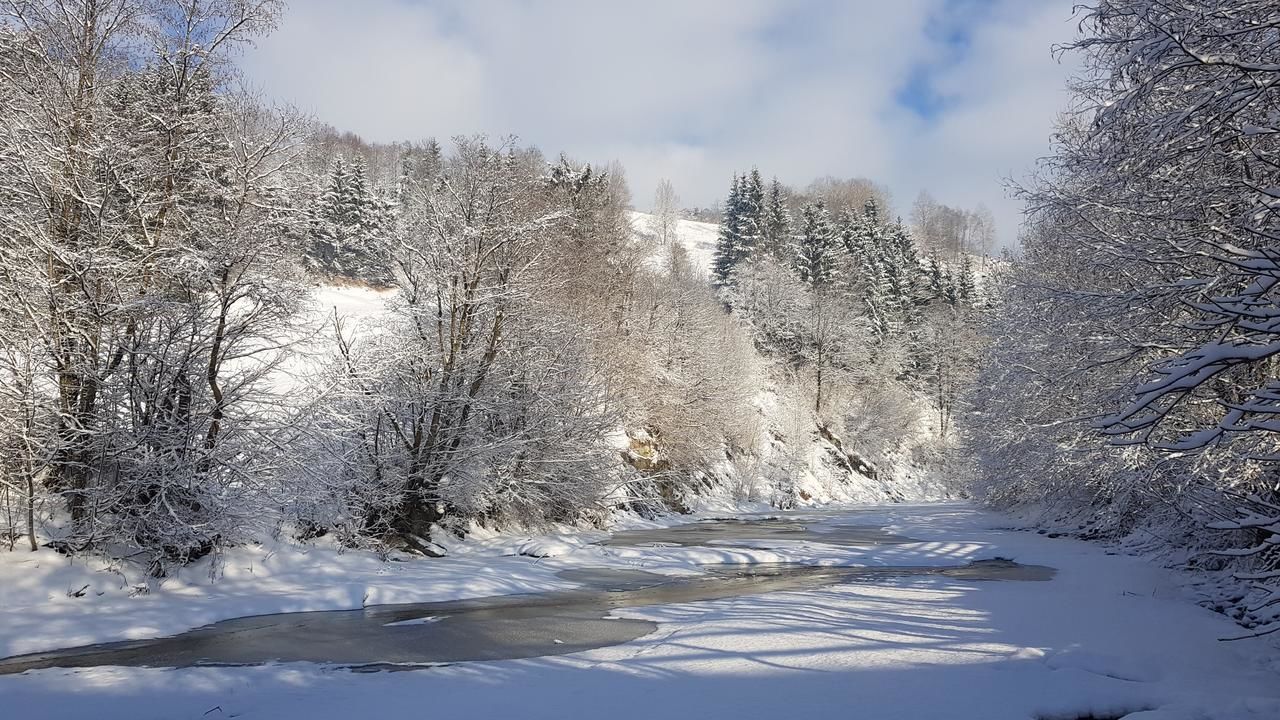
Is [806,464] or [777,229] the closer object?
[806,464]

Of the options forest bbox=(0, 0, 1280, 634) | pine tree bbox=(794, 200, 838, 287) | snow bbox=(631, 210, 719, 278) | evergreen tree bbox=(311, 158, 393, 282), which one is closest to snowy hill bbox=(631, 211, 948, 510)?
pine tree bbox=(794, 200, 838, 287)

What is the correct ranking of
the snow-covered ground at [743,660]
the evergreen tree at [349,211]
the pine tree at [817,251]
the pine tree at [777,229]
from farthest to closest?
the pine tree at [777,229], the pine tree at [817,251], the evergreen tree at [349,211], the snow-covered ground at [743,660]

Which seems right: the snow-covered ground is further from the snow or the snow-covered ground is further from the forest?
the snow

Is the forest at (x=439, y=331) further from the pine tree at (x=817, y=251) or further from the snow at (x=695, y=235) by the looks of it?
the snow at (x=695, y=235)

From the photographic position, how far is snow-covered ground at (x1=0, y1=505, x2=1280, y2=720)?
6.13m

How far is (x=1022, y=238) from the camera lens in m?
24.6

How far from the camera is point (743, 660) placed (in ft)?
24.3

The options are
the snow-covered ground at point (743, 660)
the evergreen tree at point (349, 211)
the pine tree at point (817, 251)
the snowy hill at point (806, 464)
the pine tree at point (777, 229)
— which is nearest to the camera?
the snow-covered ground at point (743, 660)

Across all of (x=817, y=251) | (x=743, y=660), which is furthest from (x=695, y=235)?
(x=743, y=660)

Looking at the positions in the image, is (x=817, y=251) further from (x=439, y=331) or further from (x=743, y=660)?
(x=743, y=660)

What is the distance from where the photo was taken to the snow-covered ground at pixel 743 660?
613 centimetres

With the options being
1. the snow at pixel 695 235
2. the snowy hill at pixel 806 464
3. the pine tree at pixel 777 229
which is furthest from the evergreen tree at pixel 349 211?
the snow at pixel 695 235

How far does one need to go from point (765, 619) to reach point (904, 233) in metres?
68.7

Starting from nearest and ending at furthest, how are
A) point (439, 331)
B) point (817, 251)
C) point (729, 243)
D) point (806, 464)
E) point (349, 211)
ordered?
point (439, 331) → point (806, 464) → point (349, 211) → point (817, 251) → point (729, 243)
